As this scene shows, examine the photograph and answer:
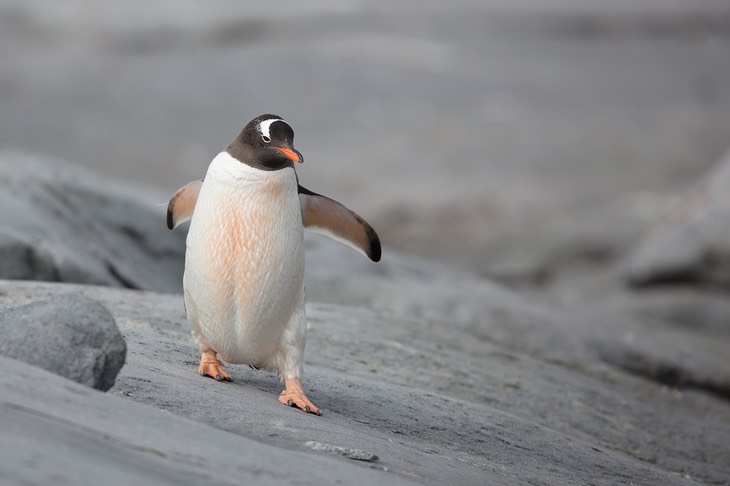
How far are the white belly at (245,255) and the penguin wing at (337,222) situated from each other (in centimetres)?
21

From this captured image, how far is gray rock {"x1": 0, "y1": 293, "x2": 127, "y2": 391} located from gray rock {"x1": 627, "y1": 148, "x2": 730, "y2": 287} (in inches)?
365

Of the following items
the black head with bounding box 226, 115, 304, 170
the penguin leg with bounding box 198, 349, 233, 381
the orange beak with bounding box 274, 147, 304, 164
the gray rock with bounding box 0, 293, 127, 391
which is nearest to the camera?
the gray rock with bounding box 0, 293, 127, 391

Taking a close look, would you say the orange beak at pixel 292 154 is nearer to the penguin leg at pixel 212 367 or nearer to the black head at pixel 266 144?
the black head at pixel 266 144

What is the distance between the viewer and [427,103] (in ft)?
59.2

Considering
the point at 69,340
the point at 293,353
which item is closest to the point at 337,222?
the point at 293,353

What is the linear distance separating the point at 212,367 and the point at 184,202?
701mm

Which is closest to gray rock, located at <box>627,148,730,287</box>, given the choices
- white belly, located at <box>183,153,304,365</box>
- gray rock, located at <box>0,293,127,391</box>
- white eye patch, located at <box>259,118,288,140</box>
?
white belly, located at <box>183,153,304,365</box>

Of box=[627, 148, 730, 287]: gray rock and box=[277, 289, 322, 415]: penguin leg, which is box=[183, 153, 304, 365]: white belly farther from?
box=[627, 148, 730, 287]: gray rock

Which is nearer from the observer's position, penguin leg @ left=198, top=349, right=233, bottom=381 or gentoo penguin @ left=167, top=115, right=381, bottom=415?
gentoo penguin @ left=167, top=115, right=381, bottom=415

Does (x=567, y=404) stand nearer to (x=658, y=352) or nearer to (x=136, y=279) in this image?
(x=658, y=352)

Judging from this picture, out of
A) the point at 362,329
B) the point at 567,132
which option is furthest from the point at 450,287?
the point at 567,132

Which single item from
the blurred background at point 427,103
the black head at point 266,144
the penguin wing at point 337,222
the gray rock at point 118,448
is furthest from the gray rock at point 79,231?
the blurred background at point 427,103

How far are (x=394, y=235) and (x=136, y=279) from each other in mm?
7192

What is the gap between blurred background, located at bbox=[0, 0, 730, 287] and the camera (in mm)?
14477
